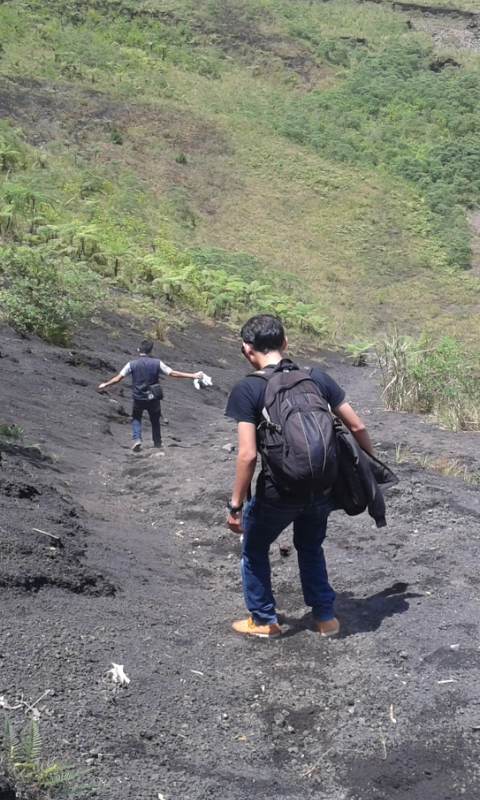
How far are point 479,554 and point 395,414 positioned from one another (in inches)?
217

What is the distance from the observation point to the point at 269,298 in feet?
72.7

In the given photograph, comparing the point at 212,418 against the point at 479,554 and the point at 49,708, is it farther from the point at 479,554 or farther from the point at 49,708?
the point at 49,708

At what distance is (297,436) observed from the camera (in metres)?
3.66

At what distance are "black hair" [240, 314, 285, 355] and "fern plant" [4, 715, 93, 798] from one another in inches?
76.7

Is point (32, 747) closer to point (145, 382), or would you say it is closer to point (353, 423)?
point (353, 423)

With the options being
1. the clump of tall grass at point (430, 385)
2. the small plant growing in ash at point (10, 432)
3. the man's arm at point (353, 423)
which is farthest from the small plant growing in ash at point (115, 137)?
the man's arm at point (353, 423)

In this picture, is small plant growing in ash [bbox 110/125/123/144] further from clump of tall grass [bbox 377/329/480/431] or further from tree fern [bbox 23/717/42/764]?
tree fern [bbox 23/717/42/764]

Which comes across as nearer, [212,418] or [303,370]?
[303,370]

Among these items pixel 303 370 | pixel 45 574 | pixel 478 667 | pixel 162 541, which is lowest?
pixel 162 541

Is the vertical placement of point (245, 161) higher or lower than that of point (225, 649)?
higher

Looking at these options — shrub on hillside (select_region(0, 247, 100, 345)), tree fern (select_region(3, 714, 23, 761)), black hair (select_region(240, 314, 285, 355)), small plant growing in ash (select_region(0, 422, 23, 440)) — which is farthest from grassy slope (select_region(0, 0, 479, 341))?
tree fern (select_region(3, 714, 23, 761))

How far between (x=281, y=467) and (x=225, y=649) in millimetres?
1074

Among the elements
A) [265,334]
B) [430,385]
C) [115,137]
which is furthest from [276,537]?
[115,137]

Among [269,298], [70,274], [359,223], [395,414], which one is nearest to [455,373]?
[395,414]
